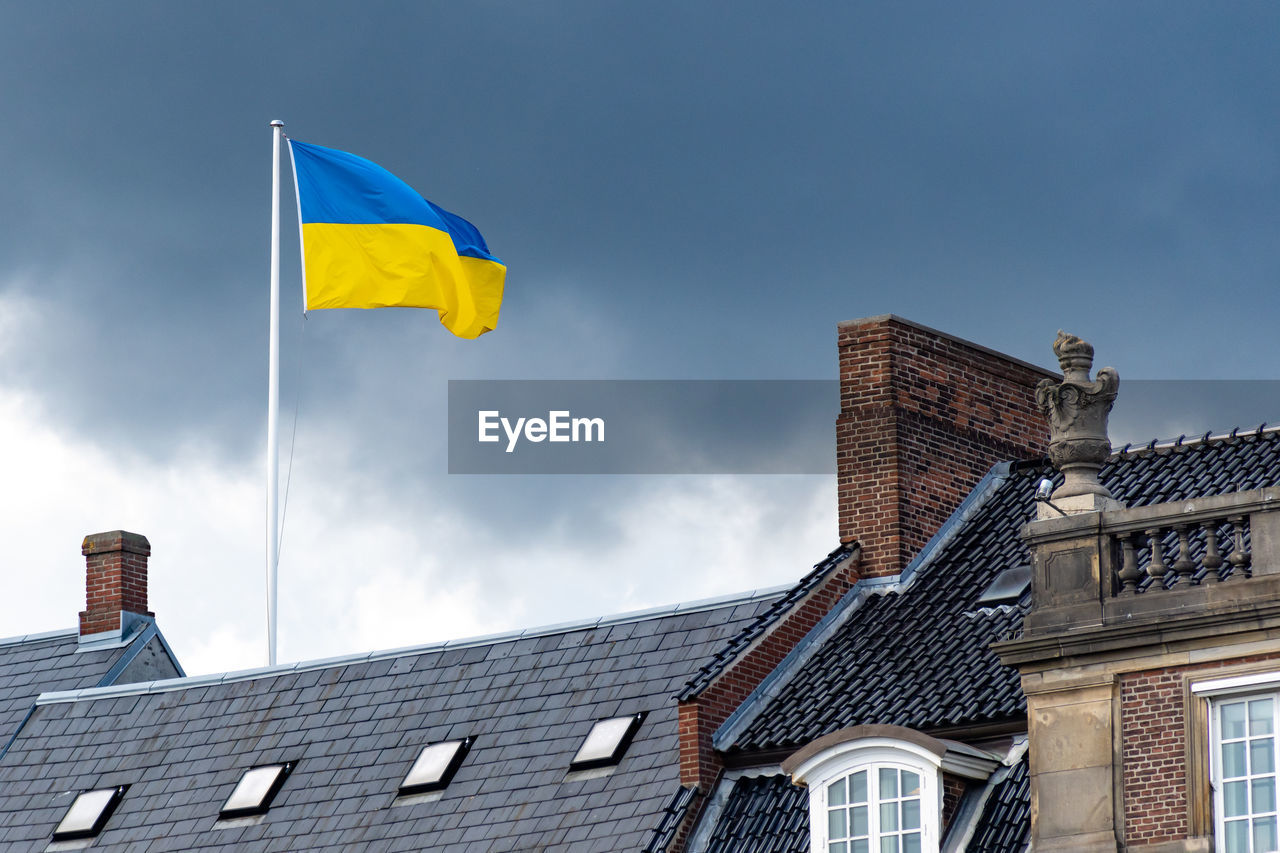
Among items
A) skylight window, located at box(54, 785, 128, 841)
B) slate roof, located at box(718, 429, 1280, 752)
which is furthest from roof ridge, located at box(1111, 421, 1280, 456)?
skylight window, located at box(54, 785, 128, 841)

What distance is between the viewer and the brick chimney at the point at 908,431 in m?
32.8

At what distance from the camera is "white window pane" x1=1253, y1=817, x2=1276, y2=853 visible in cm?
2330

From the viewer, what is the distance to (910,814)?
1064 inches

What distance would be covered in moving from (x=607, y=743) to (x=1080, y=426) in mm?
9055

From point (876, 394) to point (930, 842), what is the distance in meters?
8.34

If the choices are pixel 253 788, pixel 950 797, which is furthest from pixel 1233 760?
pixel 253 788

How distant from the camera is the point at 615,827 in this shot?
30.5 meters

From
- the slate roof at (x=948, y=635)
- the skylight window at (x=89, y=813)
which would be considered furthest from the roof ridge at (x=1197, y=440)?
the skylight window at (x=89, y=813)

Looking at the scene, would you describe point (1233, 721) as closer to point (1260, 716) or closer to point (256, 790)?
point (1260, 716)

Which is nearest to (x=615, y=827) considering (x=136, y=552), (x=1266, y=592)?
(x=1266, y=592)

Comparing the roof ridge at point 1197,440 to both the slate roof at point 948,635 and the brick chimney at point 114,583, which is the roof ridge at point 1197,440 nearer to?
the slate roof at point 948,635

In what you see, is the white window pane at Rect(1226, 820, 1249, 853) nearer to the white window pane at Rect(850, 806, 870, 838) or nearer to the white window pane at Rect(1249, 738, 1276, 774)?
the white window pane at Rect(1249, 738, 1276, 774)

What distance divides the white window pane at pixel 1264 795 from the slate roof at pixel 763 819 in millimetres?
6030

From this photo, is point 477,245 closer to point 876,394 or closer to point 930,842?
point 876,394
